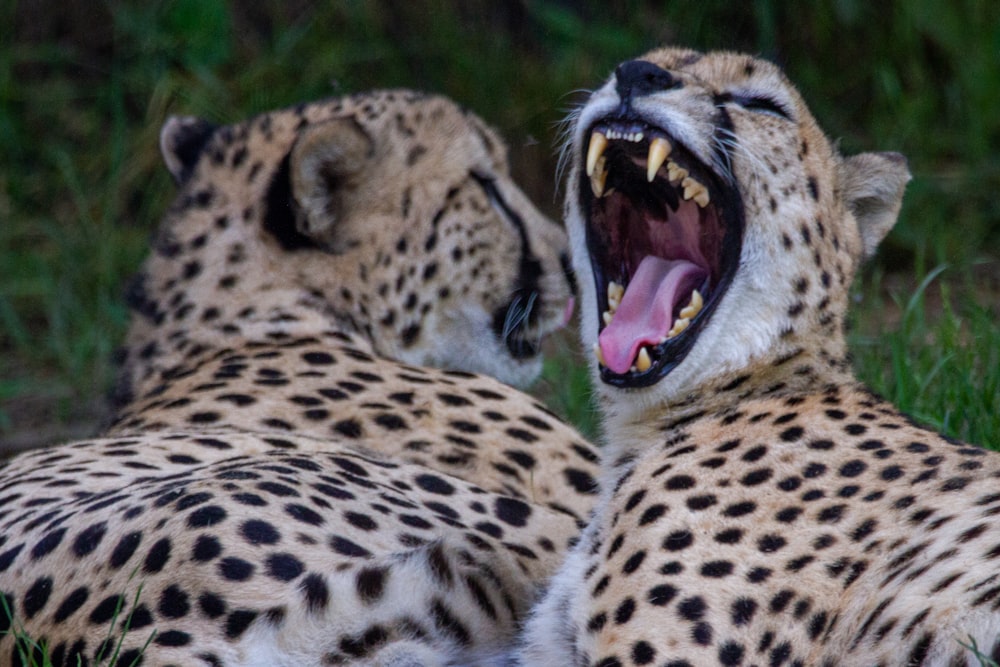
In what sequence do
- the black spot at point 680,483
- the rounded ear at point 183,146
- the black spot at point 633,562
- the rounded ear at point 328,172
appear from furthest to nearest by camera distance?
the rounded ear at point 183,146 < the rounded ear at point 328,172 < the black spot at point 680,483 < the black spot at point 633,562

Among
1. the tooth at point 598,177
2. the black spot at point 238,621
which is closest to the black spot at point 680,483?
the tooth at point 598,177

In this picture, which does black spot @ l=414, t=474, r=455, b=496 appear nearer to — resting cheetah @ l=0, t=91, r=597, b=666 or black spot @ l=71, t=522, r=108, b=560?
resting cheetah @ l=0, t=91, r=597, b=666

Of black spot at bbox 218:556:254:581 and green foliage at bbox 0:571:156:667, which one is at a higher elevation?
black spot at bbox 218:556:254:581

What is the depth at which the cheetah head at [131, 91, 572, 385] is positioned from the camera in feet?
13.2

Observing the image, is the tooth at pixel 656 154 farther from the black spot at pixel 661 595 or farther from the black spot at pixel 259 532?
the black spot at pixel 259 532

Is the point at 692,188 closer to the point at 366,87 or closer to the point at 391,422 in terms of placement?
the point at 391,422

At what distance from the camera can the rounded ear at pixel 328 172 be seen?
3959mm

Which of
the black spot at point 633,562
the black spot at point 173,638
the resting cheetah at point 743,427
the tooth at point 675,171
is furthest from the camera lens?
the tooth at point 675,171

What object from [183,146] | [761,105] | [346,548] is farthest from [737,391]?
[183,146]

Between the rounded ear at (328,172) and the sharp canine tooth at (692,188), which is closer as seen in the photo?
the sharp canine tooth at (692,188)

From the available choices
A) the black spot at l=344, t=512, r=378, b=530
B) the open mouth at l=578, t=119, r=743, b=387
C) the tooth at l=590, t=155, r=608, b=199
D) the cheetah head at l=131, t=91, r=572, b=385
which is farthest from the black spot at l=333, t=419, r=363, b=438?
the tooth at l=590, t=155, r=608, b=199

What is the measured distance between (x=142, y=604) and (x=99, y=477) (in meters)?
0.70

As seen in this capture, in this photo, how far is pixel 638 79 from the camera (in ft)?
10.1

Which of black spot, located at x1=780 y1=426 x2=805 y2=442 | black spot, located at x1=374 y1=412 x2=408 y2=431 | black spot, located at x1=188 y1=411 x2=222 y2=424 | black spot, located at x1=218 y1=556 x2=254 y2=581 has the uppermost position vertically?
black spot, located at x1=780 y1=426 x2=805 y2=442
